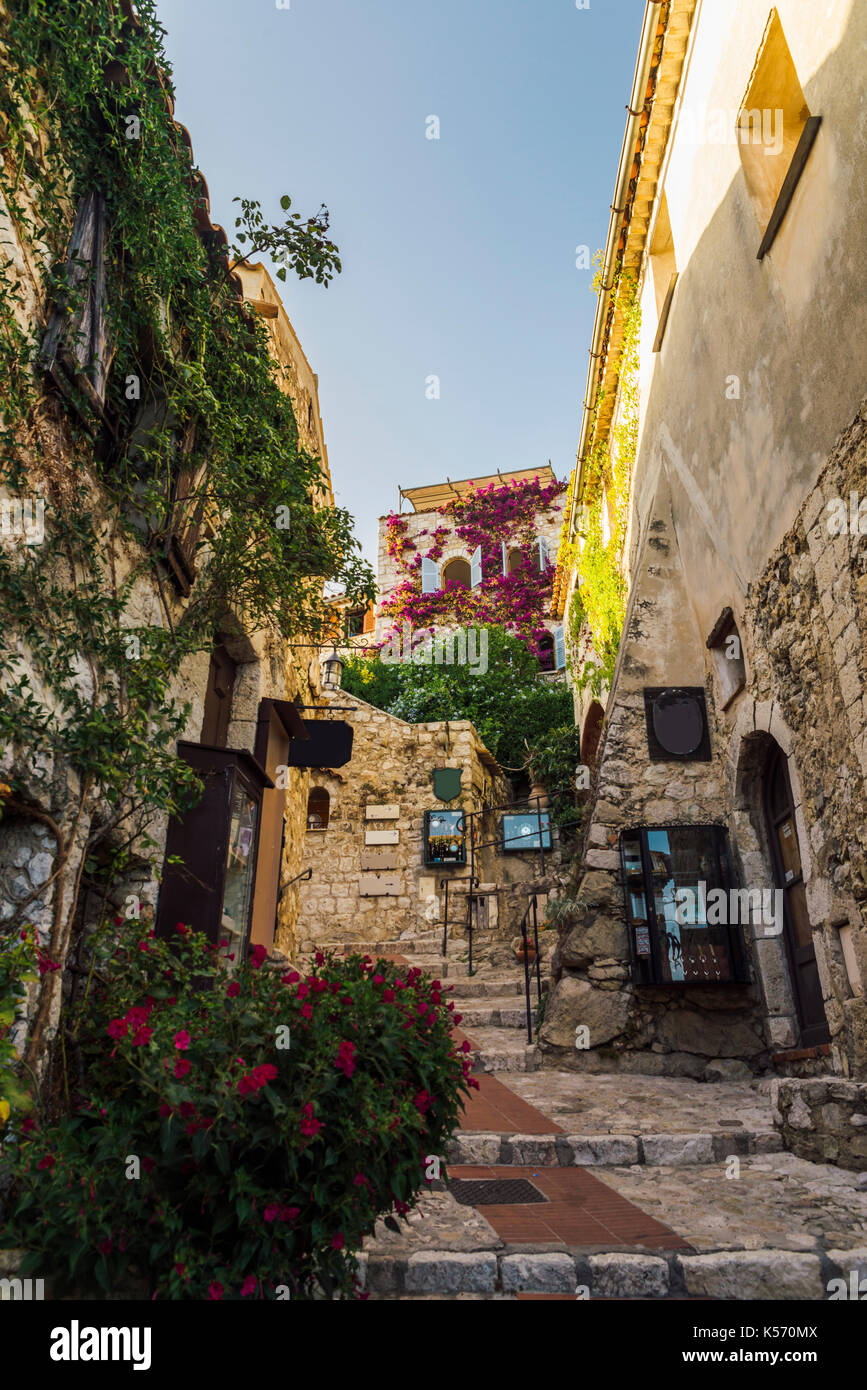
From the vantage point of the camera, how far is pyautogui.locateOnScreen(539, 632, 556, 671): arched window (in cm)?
1880

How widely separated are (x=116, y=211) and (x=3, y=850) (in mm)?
3009

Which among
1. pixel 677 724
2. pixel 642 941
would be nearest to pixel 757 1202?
pixel 642 941

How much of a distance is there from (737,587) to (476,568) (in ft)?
49.5

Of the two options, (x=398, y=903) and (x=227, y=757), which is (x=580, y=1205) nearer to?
(x=227, y=757)

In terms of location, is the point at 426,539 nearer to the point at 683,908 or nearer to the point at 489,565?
the point at 489,565

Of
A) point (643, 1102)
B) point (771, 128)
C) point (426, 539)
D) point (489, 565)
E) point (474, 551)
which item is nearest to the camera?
point (771, 128)

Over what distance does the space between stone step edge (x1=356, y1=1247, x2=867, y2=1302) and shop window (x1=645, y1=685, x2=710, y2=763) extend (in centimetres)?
420

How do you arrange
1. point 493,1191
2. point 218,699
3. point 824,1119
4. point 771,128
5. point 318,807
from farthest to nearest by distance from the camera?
point 318,807
point 218,699
point 771,128
point 824,1119
point 493,1191

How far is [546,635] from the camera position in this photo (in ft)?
63.1

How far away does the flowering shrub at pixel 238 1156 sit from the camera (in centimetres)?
227

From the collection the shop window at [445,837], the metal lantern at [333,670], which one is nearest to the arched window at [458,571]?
the metal lantern at [333,670]

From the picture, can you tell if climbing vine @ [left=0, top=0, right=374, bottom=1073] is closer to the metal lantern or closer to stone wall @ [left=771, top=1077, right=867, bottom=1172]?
stone wall @ [left=771, top=1077, right=867, bottom=1172]

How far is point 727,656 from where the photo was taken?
6.19 metres

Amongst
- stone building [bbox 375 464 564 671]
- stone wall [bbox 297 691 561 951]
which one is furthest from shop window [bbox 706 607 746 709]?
stone building [bbox 375 464 564 671]
